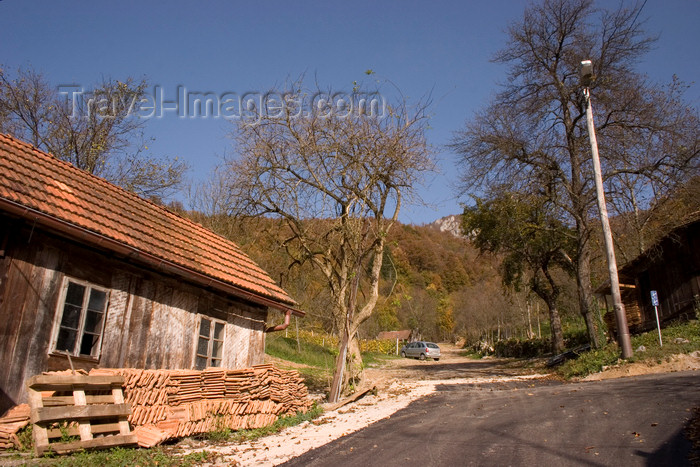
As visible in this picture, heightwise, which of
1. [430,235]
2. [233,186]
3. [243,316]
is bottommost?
[243,316]

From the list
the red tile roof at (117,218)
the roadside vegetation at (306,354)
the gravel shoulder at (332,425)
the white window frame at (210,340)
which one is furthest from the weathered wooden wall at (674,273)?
the white window frame at (210,340)

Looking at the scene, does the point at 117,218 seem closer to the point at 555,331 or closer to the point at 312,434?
the point at 312,434

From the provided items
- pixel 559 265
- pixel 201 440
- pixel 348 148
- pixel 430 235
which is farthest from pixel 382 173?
pixel 430 235

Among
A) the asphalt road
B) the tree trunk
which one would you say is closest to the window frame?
the asphalt road

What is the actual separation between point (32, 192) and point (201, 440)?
530cm

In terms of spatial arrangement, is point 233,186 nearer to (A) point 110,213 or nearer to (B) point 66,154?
(A) point 110,213

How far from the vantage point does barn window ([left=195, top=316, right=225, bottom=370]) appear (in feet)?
36.5

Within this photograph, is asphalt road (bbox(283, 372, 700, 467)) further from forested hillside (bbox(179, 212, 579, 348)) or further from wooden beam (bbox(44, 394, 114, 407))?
forested hillside (bbox(179, 212, 579, 348))

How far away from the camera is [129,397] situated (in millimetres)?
8430

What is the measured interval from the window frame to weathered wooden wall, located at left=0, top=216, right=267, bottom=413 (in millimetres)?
66

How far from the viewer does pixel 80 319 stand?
8.73 m

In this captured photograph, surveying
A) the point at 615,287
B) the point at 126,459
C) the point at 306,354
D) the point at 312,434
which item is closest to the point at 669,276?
the point at 615,287

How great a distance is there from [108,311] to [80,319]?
538 mm

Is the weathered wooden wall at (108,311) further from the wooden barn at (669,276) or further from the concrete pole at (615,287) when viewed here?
the wooden barn at (669,276)
